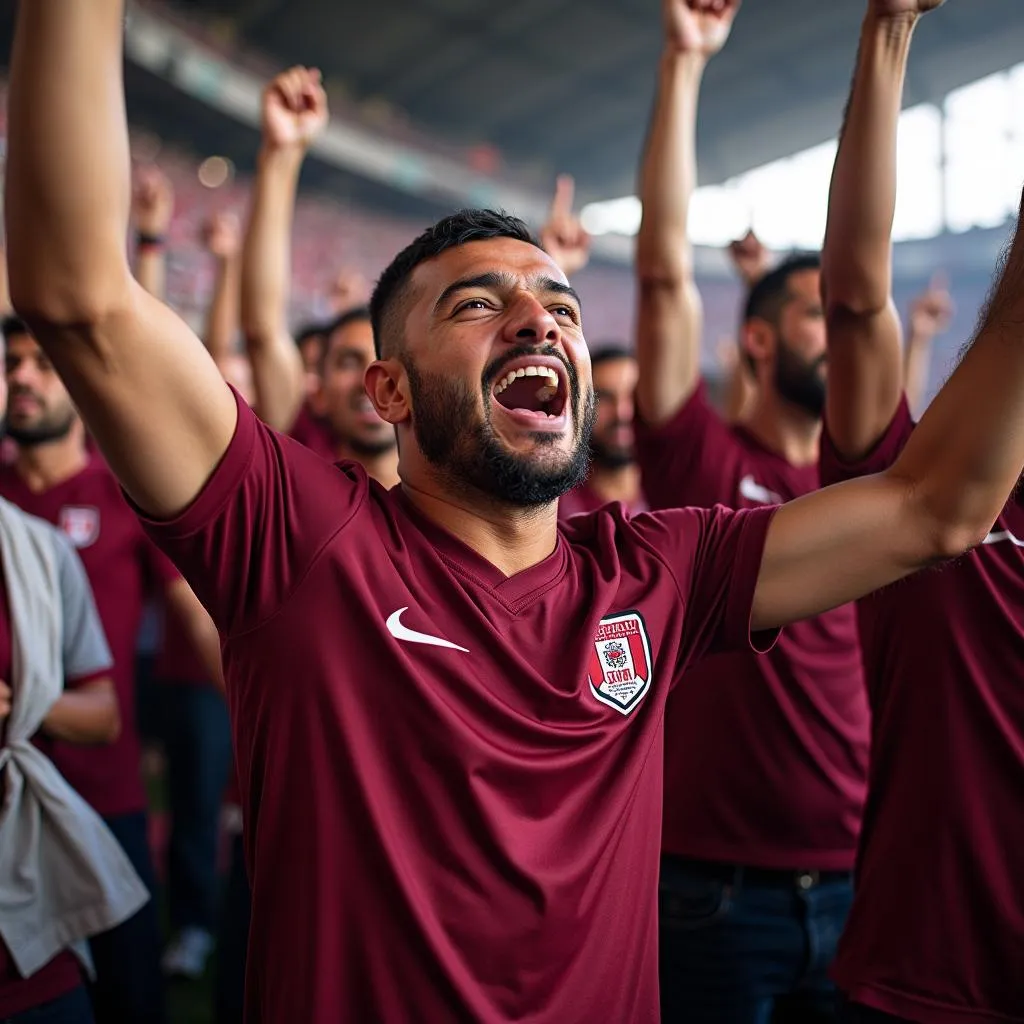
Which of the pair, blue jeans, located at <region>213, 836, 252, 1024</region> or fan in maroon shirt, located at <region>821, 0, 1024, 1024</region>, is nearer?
fan in maroon shirt, located at <region>821, 0, 1024, 1024</region>

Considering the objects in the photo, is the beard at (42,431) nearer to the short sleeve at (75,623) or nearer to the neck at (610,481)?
the short sleeve at (75,623)

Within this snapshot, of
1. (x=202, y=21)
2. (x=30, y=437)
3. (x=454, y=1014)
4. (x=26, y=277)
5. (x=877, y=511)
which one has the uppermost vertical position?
(x=202, y=21)

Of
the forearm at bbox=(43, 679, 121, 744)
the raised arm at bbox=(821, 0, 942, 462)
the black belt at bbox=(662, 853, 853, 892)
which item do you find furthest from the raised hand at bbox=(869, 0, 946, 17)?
the forearm at bbox=(43, 679, 121, 744)

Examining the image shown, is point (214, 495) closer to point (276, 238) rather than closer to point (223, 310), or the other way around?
point (276, 238)

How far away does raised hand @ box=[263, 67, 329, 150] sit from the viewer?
2359 millimetres

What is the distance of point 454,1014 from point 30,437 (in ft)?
8.01

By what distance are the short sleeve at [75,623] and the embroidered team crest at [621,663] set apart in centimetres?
124

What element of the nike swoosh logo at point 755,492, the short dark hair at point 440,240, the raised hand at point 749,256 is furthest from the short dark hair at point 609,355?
the short dark hair at point 440,240

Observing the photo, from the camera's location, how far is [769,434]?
8.75ft

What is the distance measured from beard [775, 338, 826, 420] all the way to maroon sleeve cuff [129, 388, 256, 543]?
1756mm

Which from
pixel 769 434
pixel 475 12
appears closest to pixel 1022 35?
pixel 475 12

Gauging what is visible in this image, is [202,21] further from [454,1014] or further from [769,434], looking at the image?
[454,1014]

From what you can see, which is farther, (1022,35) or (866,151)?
(1022,35)

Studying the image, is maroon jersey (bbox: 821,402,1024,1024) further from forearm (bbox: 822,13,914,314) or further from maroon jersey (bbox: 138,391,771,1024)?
maroon jersey (bbox: 138,391,771,1024)
